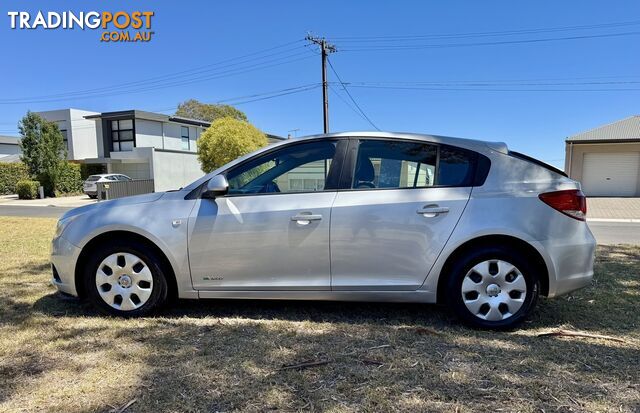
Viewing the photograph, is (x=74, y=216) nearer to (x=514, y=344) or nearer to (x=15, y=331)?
(x=15, y=331)

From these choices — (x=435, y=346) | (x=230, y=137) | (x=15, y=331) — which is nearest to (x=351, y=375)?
(x=435, y=346)

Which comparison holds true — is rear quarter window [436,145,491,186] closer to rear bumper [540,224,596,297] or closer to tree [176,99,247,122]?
rear bumper [540,224,596,297]

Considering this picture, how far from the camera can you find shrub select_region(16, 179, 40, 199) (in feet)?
88.5

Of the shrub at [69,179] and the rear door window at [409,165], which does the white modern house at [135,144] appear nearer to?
the shrub at [69,179]

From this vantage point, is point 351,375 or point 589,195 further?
point 589,195

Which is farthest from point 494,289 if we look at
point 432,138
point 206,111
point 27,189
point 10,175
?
point 206,111

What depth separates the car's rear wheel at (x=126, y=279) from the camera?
3.72 meters

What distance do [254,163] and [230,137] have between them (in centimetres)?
2254

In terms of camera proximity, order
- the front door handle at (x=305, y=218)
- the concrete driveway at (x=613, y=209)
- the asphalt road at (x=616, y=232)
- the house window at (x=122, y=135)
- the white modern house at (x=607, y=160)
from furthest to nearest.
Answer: the house window at (x=122, y=135) → the white modern house at (x=607, y=160) → the concrete driveway at (x=613, y=209) → the asphalt road at (x=616, y=232) → the front door handle at (x=305, y=218)

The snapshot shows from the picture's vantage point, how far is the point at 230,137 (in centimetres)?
2552

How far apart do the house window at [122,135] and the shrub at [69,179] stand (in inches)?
126

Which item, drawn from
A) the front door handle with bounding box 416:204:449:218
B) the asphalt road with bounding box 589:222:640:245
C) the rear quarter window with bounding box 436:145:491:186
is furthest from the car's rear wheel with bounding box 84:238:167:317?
the asphalt road with bounding box 589:222:640:245

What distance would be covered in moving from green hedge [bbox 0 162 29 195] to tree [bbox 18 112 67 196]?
2459mm

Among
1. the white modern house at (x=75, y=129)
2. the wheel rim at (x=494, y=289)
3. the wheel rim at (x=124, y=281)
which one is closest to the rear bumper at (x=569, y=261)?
the wheel rim at (x=494, y=289)
